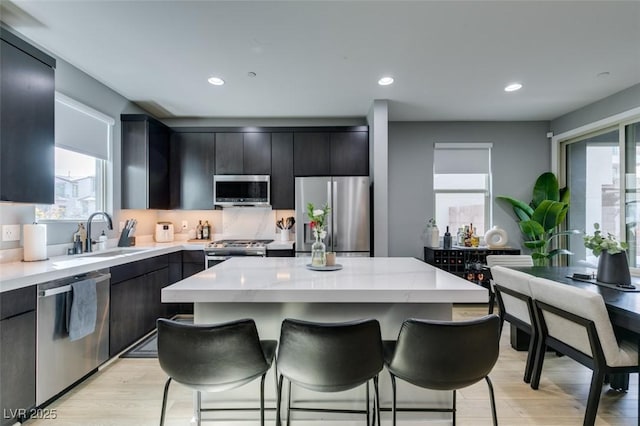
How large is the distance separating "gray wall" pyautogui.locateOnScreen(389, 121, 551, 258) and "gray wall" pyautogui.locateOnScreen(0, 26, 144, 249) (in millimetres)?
3701

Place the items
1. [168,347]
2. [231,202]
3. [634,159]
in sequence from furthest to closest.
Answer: [231,202], [634,159], [168,347]

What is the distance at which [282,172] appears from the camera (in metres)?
4.26

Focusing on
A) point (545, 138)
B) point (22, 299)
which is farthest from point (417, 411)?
point (545, 138)

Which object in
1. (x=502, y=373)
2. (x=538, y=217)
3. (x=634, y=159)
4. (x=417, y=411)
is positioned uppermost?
(x=634, y=159)

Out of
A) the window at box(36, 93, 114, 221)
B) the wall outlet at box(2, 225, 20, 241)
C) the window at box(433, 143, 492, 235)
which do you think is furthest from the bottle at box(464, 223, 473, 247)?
the wall outlet at box(2, 225, 20, 241)

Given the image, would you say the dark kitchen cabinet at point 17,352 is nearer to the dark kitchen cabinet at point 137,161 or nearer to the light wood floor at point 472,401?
the light wood floor at point 472,401

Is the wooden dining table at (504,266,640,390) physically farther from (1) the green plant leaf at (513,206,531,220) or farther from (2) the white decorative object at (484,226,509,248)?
(1) the green plant leaf at (513,206,531,220)

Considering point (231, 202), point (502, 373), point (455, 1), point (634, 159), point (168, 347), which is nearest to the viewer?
point (168, 347)

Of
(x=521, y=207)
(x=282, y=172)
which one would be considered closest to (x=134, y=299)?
(x=282, y=172)

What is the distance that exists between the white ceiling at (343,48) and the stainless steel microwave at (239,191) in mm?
1029

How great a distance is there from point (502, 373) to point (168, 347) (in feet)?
8.56

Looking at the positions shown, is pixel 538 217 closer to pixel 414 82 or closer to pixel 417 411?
pixel 414 82

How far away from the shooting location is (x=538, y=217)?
4238mm

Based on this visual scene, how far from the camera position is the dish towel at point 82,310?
214cm
